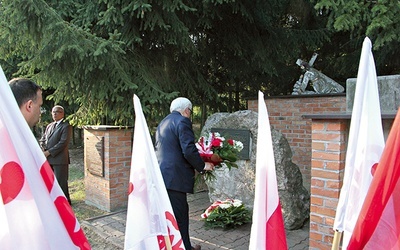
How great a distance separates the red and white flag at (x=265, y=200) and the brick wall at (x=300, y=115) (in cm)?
451

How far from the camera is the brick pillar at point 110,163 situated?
555cm

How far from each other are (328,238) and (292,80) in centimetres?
667

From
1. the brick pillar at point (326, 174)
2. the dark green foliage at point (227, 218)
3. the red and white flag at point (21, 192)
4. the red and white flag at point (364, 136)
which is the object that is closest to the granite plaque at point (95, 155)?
the dark green foliage at point (227, 218)

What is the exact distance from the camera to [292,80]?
9.23 meters

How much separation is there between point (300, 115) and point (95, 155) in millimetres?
3864

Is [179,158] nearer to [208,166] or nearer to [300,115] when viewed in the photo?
[208,166]

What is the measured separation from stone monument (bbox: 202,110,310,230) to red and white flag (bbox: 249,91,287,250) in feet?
9.49

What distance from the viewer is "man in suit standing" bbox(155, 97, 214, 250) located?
3357 mm

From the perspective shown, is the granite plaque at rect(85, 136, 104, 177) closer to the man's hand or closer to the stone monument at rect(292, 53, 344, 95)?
the man's hand

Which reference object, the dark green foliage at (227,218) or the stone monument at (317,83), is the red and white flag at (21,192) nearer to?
the dark green foliage at (227,218)

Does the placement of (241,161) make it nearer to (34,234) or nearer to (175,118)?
(175,118)

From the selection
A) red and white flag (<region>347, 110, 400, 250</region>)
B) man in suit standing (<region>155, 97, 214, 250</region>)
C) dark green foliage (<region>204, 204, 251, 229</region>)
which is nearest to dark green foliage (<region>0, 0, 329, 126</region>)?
man in suit standing (<region>155, 97, 214, 250</region>)

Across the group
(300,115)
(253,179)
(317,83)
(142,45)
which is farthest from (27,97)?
(317,83)

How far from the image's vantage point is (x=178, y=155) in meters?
3.43
